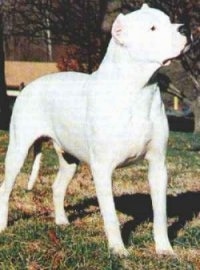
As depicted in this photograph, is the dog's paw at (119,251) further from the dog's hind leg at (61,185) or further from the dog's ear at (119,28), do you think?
the dog's ear at (119,28)

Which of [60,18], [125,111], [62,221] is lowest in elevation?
[60,18]

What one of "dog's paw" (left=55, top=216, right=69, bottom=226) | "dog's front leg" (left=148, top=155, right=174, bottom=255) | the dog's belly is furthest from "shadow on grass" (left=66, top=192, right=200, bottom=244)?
the dog's belly

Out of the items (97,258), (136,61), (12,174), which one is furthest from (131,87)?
(12,174)

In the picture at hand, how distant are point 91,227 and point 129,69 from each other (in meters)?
1.86

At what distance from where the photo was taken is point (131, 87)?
17.9 ft

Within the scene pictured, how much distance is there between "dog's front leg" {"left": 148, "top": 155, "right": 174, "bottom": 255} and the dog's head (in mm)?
862

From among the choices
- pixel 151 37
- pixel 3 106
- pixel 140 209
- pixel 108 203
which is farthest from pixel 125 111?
pixel 3 106

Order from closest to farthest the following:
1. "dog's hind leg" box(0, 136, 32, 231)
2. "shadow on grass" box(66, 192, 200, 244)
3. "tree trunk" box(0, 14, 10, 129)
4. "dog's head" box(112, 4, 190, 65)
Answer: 1. "dog's head" box(112, 4, 190, 65)
2. "dog's hind leg" box(0, 136, 32, 231)
3. "shadow on grass" box(66, 192, 200, 244)
4. "tree trunk" box(0, 14, 10, 129)

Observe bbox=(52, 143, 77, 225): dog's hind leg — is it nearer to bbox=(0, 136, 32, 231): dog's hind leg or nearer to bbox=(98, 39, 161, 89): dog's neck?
bbox=(0, 136, 32, 231): dog's hind leg

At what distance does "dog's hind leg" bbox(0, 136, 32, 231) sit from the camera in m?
6.54

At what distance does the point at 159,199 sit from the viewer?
581 centimetres

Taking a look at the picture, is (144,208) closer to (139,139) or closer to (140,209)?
(140,209)

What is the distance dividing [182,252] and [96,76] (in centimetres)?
153

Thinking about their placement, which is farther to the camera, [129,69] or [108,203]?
[108,203]
